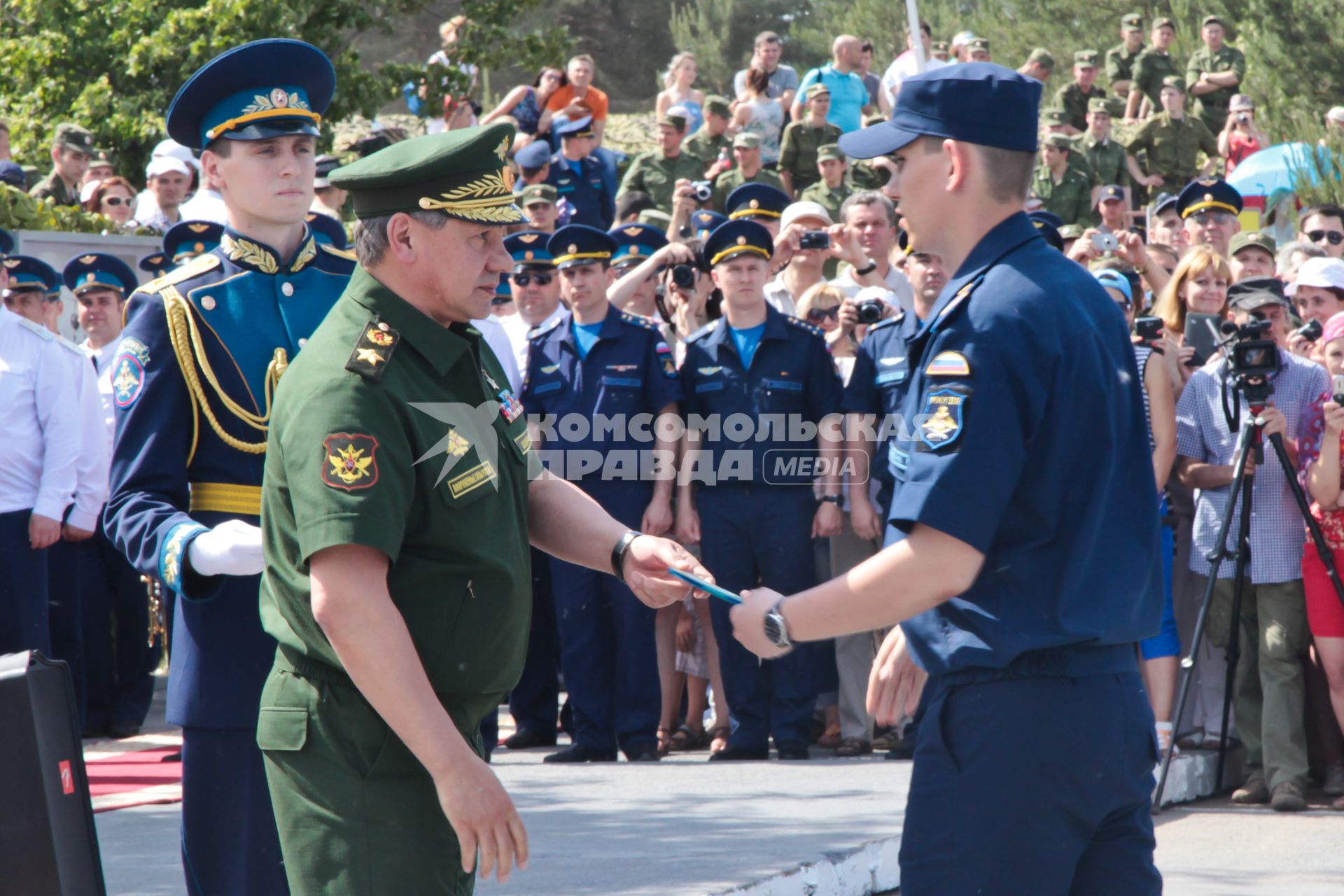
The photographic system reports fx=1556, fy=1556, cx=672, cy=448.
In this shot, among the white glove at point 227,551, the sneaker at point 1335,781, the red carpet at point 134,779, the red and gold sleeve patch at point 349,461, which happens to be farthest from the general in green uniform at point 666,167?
the red and gold sleeve patch at point 349,461

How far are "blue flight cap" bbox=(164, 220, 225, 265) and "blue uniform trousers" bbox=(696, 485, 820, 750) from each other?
2500mm

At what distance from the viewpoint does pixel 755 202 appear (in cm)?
870

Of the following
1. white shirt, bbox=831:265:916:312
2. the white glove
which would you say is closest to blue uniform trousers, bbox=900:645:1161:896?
the white glove

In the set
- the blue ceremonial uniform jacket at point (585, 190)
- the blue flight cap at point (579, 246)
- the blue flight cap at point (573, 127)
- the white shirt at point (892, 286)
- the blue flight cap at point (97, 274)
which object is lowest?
the white shirt at point (892, 286)

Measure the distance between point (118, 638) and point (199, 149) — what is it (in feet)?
18.3

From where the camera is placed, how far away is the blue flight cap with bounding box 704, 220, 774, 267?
24.2ft

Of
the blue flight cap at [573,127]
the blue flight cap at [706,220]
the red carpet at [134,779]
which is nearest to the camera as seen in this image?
the red carpet at [134,779]

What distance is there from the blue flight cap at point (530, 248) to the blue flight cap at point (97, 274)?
2.37 metres

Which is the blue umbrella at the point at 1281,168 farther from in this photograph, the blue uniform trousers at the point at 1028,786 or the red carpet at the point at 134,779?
the blue uniform trousers at the point at 1028,786

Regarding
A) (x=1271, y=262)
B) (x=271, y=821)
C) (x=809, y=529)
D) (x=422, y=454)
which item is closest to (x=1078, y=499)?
(x=422, y=454)

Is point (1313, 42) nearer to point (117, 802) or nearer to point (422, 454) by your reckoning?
point (117, 802)

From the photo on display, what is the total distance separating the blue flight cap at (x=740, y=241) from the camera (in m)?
7.36

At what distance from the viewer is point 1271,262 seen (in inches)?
313

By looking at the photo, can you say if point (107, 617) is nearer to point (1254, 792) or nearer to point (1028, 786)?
point (1254, 792)
